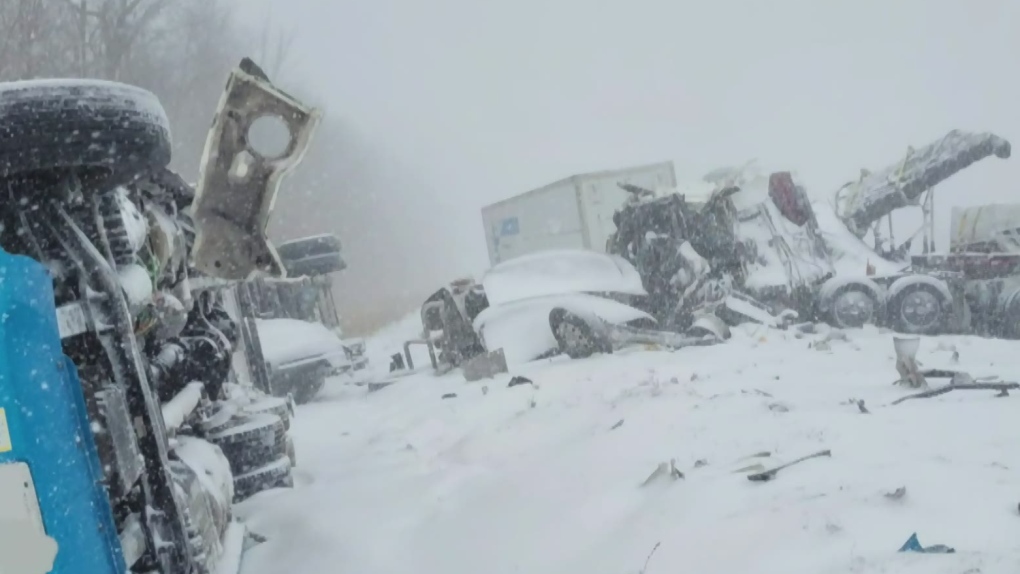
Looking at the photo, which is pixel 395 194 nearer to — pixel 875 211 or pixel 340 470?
pixel 875 211

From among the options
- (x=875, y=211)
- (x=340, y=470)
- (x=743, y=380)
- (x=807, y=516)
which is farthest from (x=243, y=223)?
(x=875, y=211)

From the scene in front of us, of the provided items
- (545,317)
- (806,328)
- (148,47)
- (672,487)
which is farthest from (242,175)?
(148,47)

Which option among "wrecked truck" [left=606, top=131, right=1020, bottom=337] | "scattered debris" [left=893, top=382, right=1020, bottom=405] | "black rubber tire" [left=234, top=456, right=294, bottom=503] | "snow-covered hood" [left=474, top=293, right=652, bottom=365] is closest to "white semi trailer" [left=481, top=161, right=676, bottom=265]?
"wrecked truck" [left=606, top=131, right=1020, bottom=337]

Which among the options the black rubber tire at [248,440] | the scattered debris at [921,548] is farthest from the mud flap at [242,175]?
the scattered debris at [921,548]

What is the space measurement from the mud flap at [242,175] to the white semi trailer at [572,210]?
15055mm

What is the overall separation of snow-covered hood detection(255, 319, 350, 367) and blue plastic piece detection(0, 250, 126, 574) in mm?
8374

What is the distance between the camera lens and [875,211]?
43.0 feet

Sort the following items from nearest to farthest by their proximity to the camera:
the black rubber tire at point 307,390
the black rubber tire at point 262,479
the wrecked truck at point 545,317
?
the black rubber tire at point 262,479, the wrecked truck at point 545,317, the black rubber tire at point 307,390

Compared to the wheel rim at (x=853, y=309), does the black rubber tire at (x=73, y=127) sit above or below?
above

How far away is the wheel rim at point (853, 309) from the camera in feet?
36.0

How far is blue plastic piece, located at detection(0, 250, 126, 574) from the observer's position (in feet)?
4.64

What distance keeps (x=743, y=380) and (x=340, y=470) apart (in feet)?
10.7

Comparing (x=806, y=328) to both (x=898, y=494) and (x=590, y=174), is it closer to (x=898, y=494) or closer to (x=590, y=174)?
(x=898, y=494)

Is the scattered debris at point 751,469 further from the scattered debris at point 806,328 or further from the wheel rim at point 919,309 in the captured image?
the wheel rim at point 919,309
